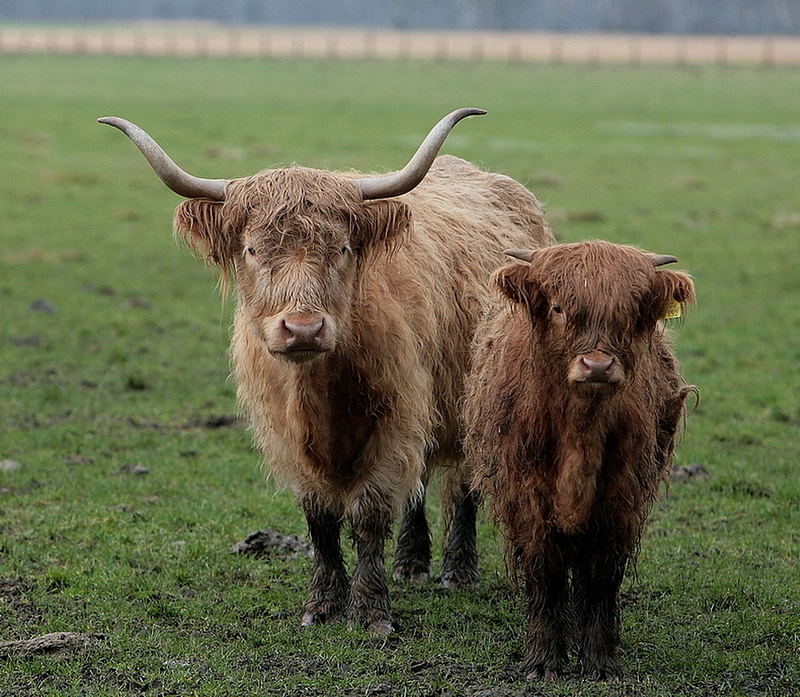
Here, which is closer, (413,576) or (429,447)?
(429,447)

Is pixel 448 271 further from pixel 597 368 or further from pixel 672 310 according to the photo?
pixel 597 368

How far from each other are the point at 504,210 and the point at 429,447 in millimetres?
1871

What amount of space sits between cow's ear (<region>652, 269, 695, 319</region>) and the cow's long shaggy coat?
136cm

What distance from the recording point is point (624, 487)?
495cm

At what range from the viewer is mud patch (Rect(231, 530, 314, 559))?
682 cm

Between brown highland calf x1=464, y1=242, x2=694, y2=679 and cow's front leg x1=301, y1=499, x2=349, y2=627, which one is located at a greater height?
brown highland calf x1=464, y1=242, x2=694, y2=679

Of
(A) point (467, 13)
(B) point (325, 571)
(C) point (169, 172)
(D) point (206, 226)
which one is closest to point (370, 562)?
(B) point (325, 571)

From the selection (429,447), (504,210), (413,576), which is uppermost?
(504,210)

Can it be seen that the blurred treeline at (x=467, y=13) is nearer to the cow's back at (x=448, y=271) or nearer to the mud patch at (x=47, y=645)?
the cow's back at (x=448, y=271)

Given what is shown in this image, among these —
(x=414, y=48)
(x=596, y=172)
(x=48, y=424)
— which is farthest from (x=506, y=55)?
Result: (x=48, y=424)

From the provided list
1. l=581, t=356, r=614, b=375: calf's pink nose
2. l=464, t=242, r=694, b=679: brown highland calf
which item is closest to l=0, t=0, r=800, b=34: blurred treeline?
l=464, t=242, r=694, b=679: brown highland calf

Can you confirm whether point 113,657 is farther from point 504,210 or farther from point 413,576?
point 504,210

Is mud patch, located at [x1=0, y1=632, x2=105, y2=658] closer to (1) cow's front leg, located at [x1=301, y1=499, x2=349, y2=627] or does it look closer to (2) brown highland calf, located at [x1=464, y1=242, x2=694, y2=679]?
(1) cow's front leg, located at [x1=301, y1=499, x2=349, y2=627]

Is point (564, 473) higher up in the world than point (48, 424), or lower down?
higher up
